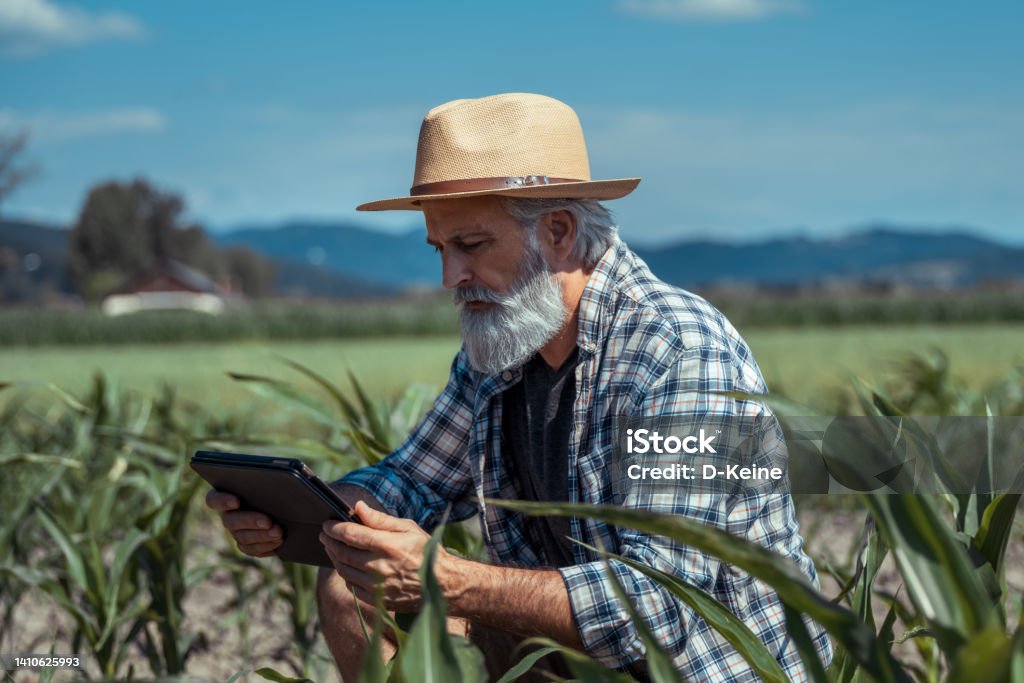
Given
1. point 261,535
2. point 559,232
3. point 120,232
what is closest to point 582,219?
point 559,232

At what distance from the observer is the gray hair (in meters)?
2.20

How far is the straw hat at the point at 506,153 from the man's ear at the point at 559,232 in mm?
44

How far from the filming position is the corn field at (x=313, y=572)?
96 centimetres

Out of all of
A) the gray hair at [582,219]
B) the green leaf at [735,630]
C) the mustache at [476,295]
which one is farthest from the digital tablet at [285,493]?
the green leaf at [735,630]

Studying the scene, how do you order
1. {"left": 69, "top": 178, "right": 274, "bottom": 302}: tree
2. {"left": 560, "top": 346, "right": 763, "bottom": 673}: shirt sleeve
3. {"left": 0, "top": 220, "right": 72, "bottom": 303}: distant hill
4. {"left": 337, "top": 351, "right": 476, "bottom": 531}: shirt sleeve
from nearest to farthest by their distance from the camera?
{"left": 560, "top": 346, "right": 763, "bottom": 673}: shirt sleeve < {"left": 337, "top": 351, "right": 476, "bottom": 531}: shirt sleeve < {"left": 69, "top": 178, "right": 274, "bottom": 302}: tree < {"left": 0, "top": 220, "right": 72, "bottom": 303}: distant hill

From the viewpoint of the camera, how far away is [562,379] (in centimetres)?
223

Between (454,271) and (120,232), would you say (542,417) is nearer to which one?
(454,271)

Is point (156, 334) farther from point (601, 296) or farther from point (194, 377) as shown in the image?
point (601, 296)

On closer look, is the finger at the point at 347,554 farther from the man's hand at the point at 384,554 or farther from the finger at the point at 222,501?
the finger at the point at 222,501

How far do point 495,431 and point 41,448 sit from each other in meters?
2.82

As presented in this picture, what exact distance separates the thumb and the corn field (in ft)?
0.50

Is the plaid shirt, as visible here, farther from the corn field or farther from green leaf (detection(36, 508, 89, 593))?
green leaf (detection(36, 508, 89, 593))

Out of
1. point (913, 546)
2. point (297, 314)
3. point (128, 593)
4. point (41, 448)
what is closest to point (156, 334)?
point (297, 314)

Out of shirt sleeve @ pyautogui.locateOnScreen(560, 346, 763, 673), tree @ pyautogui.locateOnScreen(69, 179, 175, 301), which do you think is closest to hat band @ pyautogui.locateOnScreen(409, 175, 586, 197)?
shirt sleeve @ pyautogui.locateOnScreen(560, 346, 763, 673)
